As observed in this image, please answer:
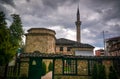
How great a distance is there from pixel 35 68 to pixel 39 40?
12.2 metres

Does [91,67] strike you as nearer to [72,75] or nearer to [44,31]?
[72,75]

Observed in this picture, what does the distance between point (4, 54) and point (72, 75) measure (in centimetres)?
729

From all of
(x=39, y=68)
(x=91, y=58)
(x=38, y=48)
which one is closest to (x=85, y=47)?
(x=38, y=48)

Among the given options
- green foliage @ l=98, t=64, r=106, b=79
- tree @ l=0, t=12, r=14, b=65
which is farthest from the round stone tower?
green foliage @ l=98, t=64, r=106, b=79

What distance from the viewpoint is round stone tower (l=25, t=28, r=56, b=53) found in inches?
1030

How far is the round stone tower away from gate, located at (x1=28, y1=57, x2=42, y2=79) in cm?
1106

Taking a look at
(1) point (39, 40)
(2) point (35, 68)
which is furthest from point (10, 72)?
(1) point (39, 40)

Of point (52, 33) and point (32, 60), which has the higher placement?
point (52, 33)

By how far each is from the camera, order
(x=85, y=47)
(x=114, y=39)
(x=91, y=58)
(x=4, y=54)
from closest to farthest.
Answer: (x=4, y=54), (x=91, y=58), (x=85, y=47), (x=114, y=39)

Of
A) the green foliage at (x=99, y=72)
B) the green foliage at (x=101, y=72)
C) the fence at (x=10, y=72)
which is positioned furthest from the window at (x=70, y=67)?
the fence at (x=10, y=72)

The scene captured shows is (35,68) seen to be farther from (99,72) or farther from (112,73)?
(112,73)

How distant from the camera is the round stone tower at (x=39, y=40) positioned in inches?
1030

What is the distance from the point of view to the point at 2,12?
50.5 ft

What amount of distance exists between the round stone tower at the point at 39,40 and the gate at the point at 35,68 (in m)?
11.1
